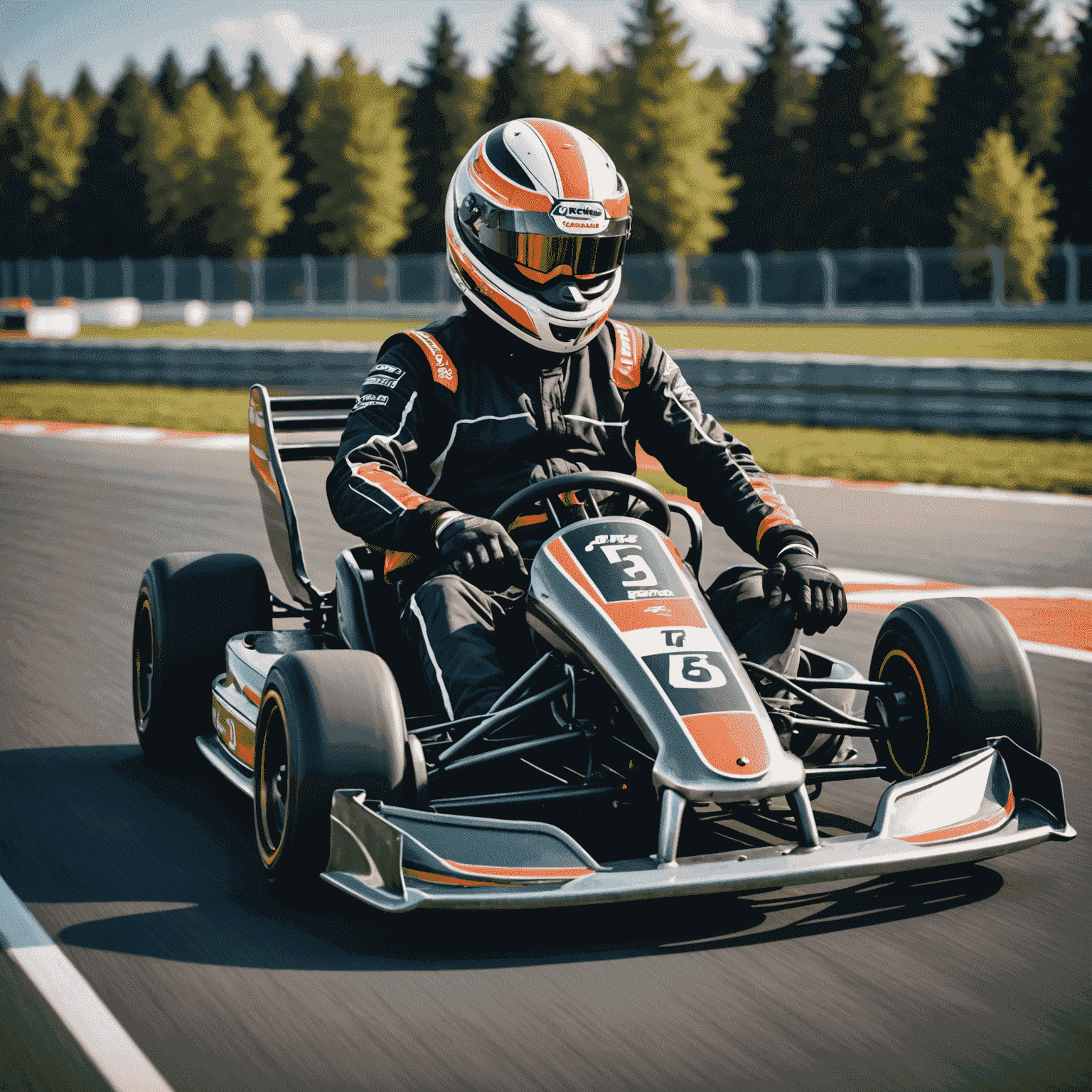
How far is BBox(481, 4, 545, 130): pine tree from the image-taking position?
72.5 metres

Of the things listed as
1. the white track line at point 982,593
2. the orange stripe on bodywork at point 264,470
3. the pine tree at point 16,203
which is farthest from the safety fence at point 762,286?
the orange stripe on bodywork at point 264,470

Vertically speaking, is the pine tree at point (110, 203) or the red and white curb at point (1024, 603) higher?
the pine tree at point (110, 203)

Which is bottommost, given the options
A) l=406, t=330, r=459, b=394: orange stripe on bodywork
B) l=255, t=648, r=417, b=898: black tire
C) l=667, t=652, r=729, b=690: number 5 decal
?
l=255, t=648, r=417, b=898: black tire

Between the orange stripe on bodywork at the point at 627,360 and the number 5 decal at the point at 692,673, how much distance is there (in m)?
1.28

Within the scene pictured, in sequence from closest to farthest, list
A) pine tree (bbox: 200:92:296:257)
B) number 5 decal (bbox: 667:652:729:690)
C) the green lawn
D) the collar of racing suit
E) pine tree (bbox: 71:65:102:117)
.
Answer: number 5 decal (bbox: 667:652:729:690), the collar of racing suit, the green lawn, pine tree (bbox: 200:92:296:257), pine tree (bbox: 71:65:102:117)

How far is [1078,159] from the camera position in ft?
159

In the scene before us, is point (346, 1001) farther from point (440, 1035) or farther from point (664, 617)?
point (664, 617)

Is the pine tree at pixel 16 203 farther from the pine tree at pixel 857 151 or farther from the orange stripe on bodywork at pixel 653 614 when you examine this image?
the orange stripe on bodywork at pixel 653 614

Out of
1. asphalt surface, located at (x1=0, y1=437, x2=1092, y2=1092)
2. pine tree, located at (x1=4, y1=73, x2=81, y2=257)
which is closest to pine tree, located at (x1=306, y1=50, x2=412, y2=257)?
pine tree, located at (x1=4, y1=73, x2=81, y2=257)

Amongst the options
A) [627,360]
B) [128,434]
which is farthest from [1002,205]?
[627,360]

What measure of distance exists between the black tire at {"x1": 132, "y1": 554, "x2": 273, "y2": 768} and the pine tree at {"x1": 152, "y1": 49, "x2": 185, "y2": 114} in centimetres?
9432

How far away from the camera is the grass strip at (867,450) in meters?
11.7

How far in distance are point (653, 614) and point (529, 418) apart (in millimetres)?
992

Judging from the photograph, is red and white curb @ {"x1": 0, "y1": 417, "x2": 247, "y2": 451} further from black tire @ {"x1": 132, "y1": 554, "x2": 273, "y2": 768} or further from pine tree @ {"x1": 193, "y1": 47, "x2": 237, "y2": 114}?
pine tree @ {"x1": 193, "y1": 47, "x2": 237, "y2": 114}
